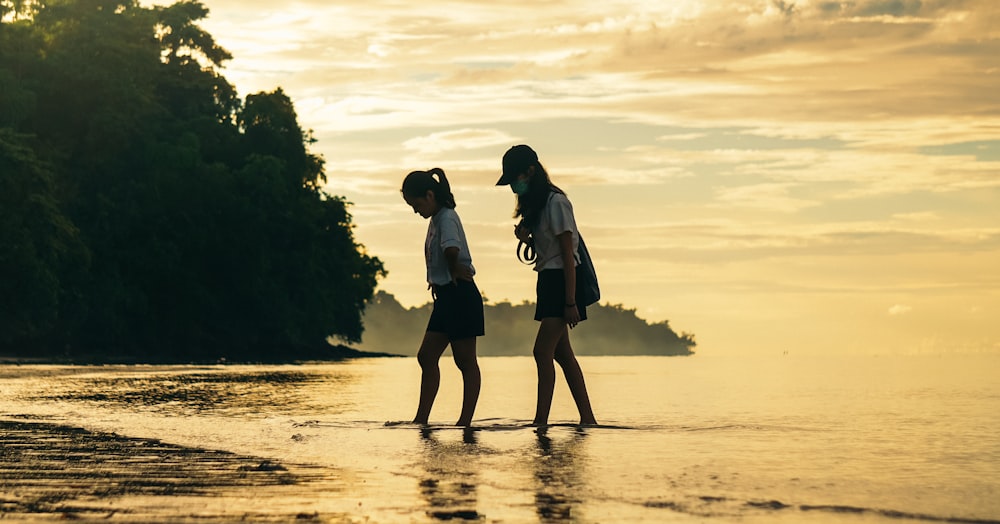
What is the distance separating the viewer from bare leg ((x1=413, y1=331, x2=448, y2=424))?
9695mm

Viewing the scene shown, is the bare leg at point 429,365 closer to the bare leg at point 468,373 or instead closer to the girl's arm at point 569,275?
the bare leg at point 468,373

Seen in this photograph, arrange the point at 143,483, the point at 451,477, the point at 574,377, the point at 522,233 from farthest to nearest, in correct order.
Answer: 1. the point at 574,377
2. the point at 522,233
3. the point at 451,477
4. the point at 143,483

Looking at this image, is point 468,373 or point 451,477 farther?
point 468,373

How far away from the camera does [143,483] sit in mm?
5957

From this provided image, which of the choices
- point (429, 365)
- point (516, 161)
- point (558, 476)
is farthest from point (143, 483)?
point (516, 161)

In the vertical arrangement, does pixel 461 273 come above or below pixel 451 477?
above

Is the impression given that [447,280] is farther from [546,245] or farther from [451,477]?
[451,477]

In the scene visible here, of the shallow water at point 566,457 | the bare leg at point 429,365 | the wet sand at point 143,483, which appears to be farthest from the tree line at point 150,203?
the wet sand at point 143,483

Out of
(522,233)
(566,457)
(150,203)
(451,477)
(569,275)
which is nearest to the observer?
(451,477)

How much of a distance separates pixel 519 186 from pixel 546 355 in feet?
3.84

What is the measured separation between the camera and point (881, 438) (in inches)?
346

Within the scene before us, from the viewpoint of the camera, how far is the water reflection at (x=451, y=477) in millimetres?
5137

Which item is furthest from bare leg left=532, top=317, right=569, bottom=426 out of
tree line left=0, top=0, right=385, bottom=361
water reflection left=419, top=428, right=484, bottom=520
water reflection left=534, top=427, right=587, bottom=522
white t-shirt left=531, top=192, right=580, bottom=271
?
tree line left=0, top=0, right=385, bottom=361

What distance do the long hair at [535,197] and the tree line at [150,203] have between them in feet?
106
